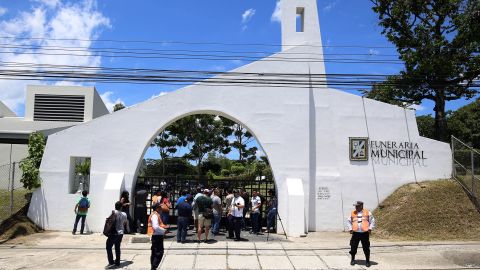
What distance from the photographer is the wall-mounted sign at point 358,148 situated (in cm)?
1655

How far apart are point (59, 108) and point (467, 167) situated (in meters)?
26.1

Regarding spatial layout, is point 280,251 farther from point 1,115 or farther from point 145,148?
point 1,115

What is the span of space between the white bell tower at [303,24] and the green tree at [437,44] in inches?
228

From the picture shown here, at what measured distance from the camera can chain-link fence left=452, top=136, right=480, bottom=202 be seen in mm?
16078

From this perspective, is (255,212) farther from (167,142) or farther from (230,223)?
(167,142)

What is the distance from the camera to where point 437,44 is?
20641mm

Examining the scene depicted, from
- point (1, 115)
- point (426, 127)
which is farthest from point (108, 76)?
point (426, 127)

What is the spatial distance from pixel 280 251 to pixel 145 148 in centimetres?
641

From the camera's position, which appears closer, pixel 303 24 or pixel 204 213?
pixel 204 213

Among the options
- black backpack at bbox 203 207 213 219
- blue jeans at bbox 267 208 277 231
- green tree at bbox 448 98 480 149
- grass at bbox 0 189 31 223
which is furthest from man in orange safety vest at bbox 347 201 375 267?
Answer: green tree at bbox 448 98 480 149

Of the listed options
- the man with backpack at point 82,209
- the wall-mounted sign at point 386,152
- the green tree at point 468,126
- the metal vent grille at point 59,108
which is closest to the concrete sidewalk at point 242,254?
the man with backpack at point 82,209

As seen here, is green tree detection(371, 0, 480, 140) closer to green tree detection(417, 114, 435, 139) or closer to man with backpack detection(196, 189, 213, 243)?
man with backpack detection(196, 189, 213, 243)

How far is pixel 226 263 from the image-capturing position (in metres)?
10.8

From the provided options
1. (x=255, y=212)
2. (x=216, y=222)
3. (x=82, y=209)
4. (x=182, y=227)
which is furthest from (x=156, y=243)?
(x=82, y=209)
